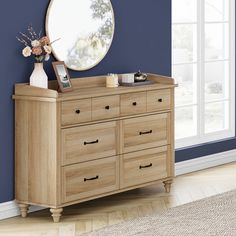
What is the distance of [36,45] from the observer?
5.31 meters

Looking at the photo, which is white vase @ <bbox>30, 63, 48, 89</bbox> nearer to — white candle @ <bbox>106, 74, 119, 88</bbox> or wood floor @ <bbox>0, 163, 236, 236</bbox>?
white candle @ <bbox>106, 74, 119, 88</bbox>

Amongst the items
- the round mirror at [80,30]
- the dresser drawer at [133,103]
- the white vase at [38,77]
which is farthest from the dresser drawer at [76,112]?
the round mirror at [80,30]

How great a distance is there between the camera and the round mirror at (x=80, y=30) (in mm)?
5590

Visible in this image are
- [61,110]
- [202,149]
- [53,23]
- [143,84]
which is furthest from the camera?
[202,149]

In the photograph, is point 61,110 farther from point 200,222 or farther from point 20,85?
point 200,222

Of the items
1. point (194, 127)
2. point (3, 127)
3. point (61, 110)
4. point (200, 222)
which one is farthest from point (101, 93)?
point (194, 127)

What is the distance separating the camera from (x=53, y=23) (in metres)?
5.56

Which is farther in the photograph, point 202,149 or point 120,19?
point 202,149

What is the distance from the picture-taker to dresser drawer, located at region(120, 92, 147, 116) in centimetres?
566

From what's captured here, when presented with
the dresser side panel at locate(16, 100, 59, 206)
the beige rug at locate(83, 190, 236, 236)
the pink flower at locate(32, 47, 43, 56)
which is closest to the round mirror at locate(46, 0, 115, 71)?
the pink flower at locate(32, 47, 43, 56)

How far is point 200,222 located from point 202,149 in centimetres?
182

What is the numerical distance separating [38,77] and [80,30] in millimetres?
649

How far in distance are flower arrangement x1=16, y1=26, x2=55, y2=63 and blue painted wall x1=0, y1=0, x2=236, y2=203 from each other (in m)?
0.05

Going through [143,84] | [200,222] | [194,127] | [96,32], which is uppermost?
[96,32]
